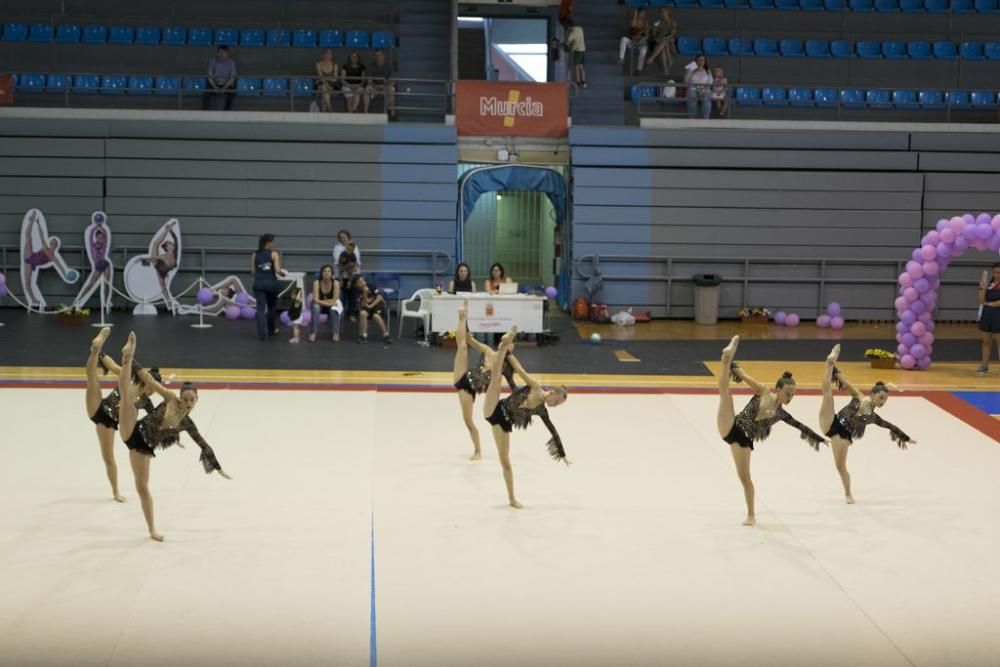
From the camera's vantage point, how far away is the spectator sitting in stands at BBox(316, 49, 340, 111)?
24203 mm

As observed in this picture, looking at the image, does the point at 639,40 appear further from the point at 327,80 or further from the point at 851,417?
the point at 851,417

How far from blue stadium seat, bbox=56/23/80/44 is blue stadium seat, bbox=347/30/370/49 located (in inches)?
227

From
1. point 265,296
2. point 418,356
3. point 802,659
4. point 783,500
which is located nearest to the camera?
point 802,659

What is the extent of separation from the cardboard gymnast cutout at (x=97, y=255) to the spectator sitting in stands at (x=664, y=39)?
1158 centimetres

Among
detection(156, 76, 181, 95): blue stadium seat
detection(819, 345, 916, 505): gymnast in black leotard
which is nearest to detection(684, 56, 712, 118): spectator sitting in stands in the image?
detection(156, 76, 181, 95): blue stadium seat

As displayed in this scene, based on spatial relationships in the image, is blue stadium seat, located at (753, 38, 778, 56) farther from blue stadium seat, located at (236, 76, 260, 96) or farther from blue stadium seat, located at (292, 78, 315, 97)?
blue stadium seat, located at (236, 76, 260, 96)

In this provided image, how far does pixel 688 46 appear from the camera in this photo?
26.6 metres

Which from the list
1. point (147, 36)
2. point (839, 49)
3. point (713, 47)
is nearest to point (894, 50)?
point (839, 49)

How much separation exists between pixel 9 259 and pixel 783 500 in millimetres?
18114

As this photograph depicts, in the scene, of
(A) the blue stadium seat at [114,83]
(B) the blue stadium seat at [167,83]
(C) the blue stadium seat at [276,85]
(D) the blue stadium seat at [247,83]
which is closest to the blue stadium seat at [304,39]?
(C) the blue stadium seat at [276,85]

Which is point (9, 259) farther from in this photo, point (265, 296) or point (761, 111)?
point (761, 111)

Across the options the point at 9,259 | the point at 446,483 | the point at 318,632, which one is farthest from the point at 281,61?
the point at 318,632

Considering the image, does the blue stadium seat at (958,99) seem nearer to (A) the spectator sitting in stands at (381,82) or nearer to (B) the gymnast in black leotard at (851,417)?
(A) the spectator sitting in stands at (381,82)

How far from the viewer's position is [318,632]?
324 inches
